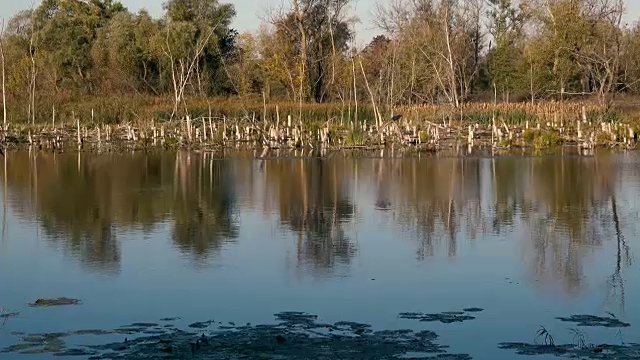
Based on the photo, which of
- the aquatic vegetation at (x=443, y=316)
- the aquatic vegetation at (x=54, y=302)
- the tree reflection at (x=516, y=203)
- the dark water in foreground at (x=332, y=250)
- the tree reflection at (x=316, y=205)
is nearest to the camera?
the aquatic vegetation at (x=443, y=316)

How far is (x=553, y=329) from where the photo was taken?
732 centimetres

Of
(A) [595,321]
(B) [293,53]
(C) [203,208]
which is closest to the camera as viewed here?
(A) [595,321]

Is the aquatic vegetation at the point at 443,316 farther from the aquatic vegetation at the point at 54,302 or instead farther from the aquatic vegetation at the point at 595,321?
the aquatic vegetation at the point at 54,302

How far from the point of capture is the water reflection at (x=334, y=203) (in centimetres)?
1082

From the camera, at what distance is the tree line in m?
45.5

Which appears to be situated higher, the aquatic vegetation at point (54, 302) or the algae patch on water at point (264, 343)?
the aquatic vegetation at point (54, 302)

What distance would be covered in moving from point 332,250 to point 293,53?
43.7 metres

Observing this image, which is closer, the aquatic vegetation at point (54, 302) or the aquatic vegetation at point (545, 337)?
the aquatic vegetation at point (545, 337)

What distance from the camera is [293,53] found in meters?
53.9

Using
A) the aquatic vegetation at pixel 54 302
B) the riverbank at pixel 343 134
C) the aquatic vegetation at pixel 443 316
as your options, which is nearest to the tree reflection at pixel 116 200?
the aquatic vegetation at pixel 54 302

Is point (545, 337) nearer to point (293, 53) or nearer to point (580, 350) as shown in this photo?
point (580, 350)

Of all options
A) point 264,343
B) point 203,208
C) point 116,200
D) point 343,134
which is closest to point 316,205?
point 203,208

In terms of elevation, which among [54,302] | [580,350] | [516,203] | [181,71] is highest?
[181,71]

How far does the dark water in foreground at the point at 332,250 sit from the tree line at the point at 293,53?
1025 inches
